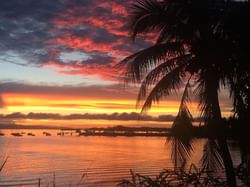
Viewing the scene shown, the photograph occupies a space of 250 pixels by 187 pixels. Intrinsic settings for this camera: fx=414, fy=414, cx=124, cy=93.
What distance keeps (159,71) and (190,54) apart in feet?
4.06

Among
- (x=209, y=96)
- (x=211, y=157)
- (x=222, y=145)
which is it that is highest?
(x=209, y=96)

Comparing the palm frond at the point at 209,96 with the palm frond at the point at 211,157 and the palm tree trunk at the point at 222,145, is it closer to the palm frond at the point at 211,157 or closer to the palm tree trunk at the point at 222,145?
the palm tree trunk at the point at 222,145

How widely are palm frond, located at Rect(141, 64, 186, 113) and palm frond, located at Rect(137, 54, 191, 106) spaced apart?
0.96 feet

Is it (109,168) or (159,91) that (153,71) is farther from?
(109,168)

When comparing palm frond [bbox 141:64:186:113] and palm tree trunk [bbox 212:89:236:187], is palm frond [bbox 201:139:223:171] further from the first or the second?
palm frond [bbox 141:64:186:113]

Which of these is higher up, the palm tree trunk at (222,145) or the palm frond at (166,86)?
the palm frond at (166,86)

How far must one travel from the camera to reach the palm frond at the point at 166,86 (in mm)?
14328

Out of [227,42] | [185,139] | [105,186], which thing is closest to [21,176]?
[105,186]

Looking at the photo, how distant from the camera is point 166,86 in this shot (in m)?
14.3

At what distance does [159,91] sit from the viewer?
14.4 metres

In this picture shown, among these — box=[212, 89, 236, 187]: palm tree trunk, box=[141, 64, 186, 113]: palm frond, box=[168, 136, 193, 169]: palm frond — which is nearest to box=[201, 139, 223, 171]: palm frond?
box=[168, 136, 193, 169]: palm frond

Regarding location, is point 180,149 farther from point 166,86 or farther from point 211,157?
point 166,86

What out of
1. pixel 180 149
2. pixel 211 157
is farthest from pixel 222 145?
pixel 180 149

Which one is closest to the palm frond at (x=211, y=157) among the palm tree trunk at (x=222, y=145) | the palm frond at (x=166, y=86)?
the palm tree trunk at (x=222, y=145)
